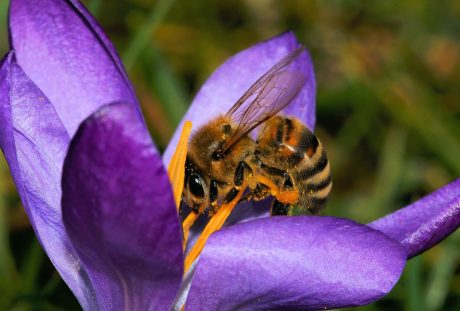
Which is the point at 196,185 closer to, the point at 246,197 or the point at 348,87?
the point at 246,197

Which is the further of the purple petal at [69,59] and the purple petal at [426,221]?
the purple petal at [69,59]

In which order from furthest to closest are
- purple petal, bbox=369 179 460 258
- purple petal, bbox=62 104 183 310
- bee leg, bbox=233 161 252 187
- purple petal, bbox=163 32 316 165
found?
purple petal, bbox=163 32 316 165, bee leg, bbox=233 161 252 187, purple petal, bbox=369 179 460 258, purple petal, bbox=62 104 183 310

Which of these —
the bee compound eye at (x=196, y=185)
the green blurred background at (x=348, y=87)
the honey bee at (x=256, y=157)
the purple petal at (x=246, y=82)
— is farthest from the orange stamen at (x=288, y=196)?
the green blurred background at (x=348, y=87)

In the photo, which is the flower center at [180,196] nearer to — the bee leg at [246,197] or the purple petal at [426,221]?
the bee leg at [246,197]

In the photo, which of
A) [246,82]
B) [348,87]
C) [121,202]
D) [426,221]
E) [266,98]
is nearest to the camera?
[121,202]

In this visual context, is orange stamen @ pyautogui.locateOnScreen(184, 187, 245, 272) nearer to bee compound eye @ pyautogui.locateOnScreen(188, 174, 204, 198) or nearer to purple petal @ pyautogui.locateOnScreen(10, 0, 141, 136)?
bee compound eye @ pyautogui.locateOnScreen(188, 174, 204, 198)

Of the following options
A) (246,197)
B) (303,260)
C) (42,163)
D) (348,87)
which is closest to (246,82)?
(246,197)

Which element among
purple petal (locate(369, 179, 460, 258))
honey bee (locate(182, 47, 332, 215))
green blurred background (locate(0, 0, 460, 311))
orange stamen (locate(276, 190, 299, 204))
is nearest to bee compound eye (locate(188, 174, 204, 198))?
honey bee (locate(182, 47, 332, 215))
